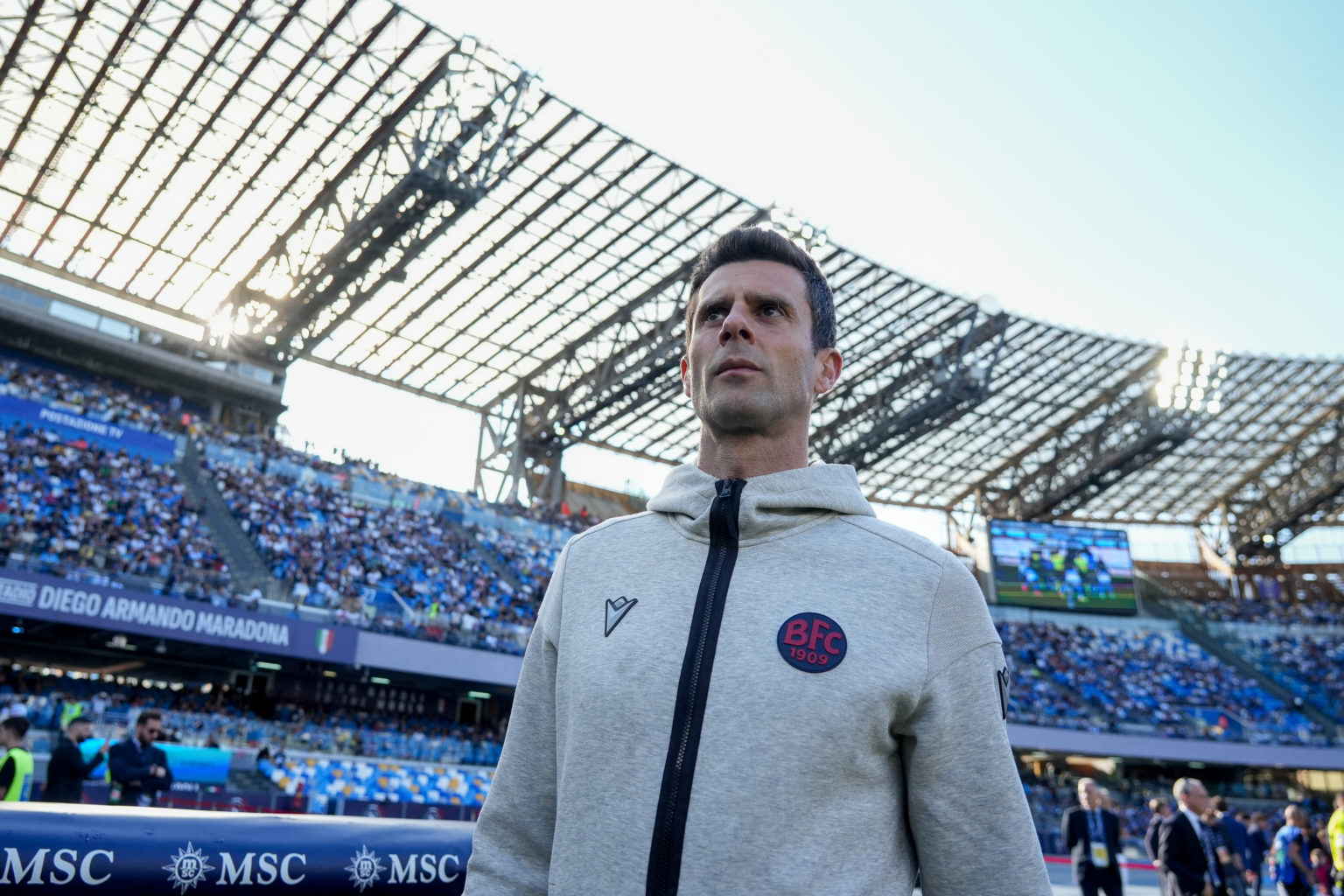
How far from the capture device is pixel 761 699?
149cm

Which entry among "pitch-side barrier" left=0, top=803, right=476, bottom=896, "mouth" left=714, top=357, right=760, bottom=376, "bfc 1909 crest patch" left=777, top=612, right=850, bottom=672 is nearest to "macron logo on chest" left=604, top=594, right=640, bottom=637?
"bfc 1909 crest patch" left=777, top=612, right=850, bottom=672

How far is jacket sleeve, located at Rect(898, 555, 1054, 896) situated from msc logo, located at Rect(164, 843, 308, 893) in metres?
2.75

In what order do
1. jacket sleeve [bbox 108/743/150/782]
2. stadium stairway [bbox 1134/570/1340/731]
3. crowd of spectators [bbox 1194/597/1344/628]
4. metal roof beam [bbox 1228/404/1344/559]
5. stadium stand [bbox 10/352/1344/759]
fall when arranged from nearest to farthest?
jacket sleeve [bbox 108/743/150/782]
stadium stand [bbox 10/352/1344/759]
stadium stairway [bbox 1134/570/1340/731]
crowd of spectators [bbox 1194/597/1344/628]
metal roof beam [bbox 1228/404/1344/559]

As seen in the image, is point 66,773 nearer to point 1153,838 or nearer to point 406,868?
point 406,868

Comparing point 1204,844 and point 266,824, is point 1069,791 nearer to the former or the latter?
point 1204,844

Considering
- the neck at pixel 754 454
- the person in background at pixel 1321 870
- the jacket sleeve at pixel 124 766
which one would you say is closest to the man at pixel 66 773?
the jacket sleeve at pixel 124 766

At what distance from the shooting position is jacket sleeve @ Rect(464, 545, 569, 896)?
1.70 meters

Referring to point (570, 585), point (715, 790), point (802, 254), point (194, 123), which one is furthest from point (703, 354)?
point (194, 123)

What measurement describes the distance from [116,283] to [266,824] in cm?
3230

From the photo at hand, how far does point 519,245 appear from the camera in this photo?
29.9m

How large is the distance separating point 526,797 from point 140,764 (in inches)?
317

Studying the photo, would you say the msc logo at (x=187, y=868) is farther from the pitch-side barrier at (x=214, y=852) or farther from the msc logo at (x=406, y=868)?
the msc logo at (x=406, y=868)

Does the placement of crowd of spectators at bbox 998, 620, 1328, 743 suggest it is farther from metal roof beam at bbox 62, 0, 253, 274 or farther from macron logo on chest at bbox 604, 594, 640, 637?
macron logo on chest at bbox 604, 594, 640, 637

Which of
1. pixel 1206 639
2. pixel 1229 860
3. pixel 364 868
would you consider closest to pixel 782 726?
pixel 364 868
